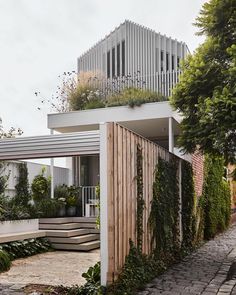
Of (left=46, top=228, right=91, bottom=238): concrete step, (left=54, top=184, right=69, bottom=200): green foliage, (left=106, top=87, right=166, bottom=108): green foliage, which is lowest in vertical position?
(left=46, top=228, right=91, bottom=238): concrete step

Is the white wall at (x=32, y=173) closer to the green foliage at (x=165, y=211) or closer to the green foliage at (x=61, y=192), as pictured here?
the green foliage at (x=61, y=192)

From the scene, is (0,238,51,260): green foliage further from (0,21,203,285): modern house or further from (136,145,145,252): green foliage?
(136,145,145,252): green foliage

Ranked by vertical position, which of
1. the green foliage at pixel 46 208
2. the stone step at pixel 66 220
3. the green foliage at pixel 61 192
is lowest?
the stone step at pixel 66 220

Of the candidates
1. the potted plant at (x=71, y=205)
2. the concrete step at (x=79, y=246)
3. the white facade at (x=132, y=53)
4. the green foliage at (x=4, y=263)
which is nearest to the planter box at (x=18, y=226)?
the concrete step at (x=79, y=246)

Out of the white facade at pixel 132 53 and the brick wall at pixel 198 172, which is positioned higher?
the white facade at pixel 132 53

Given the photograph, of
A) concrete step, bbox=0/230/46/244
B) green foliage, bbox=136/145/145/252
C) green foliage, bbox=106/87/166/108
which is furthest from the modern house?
concrete step, bbox=0/230/46/244

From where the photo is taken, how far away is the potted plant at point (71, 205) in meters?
13.5

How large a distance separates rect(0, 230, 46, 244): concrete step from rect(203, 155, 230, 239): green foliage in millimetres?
4824

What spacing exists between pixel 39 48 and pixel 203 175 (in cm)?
625

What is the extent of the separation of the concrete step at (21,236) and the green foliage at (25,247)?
0.09 m

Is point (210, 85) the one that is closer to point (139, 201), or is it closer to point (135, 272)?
point (139, 201)

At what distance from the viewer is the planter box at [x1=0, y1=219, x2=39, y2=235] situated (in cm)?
987

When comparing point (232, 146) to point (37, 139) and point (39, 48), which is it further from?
point (39, 48)

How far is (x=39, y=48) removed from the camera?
31.2 feet
